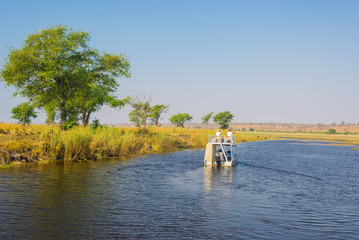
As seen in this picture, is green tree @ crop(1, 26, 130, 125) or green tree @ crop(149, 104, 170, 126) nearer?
green tree @ crop(1, 26, 130, 125)

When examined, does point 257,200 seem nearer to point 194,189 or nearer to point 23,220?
point 194,189

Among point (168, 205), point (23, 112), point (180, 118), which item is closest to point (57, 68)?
point (168, 205)

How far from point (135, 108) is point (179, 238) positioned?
3215 inches

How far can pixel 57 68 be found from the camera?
114ft

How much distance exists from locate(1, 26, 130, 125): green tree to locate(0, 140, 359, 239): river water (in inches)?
567

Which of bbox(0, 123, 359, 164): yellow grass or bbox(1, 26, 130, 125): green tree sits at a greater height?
bbox(1, 26, 130, 125): green tree

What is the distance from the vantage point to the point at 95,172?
2234cm

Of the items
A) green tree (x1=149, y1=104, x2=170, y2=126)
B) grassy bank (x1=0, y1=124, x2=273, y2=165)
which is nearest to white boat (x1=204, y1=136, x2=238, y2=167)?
grassy bank (x1=0, y1=124, x2=273, y2=165)

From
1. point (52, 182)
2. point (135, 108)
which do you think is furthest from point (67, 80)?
point (135, 108)

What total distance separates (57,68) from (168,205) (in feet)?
83.9

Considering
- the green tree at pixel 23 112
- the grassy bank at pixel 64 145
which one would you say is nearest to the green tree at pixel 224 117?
the green tree at pixel 23 112

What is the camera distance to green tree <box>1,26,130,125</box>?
34.0m

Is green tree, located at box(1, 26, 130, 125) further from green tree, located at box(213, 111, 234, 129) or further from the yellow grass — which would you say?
green tree, located at box(213, 111, 234, 129)

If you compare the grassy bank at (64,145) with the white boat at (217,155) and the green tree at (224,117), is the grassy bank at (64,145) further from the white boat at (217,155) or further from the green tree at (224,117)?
the green tree at (224,117)
